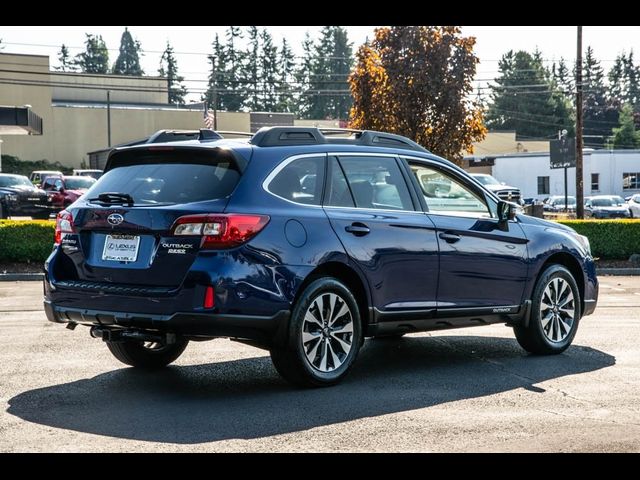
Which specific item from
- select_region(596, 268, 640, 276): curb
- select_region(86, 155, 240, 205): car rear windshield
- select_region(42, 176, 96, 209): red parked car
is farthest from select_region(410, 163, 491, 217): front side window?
select_region(42, 176, 96, 209): red parked car

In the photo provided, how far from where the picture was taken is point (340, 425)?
6227 millimetres

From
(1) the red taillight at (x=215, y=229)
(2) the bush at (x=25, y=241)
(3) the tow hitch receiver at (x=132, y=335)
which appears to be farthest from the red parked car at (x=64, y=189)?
(1) the red taillight at (x=215, y=229)

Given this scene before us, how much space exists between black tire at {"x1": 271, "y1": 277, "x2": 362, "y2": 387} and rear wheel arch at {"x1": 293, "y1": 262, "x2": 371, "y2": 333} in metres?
0.08

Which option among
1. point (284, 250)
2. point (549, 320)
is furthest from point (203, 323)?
point (549, 320)

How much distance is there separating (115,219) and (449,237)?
273cm

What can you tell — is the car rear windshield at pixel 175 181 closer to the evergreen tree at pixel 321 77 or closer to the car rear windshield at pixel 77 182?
the car rear windshield at pixel 77 182

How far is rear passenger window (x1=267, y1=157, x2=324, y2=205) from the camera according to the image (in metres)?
7.31

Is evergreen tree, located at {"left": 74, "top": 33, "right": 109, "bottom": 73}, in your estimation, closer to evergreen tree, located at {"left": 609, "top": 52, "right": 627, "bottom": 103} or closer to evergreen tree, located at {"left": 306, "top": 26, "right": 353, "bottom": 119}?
evergreen tree, located at {"left": 306, "top": 26, "right": 353, "bottom": 119}

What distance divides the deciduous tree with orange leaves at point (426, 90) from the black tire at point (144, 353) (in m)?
20.1

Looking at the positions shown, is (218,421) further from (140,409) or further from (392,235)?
(392,235)

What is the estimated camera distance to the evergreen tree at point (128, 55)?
14750 cm

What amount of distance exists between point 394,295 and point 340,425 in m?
1.81

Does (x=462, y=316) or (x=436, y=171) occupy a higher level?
(x=436, y=171)
